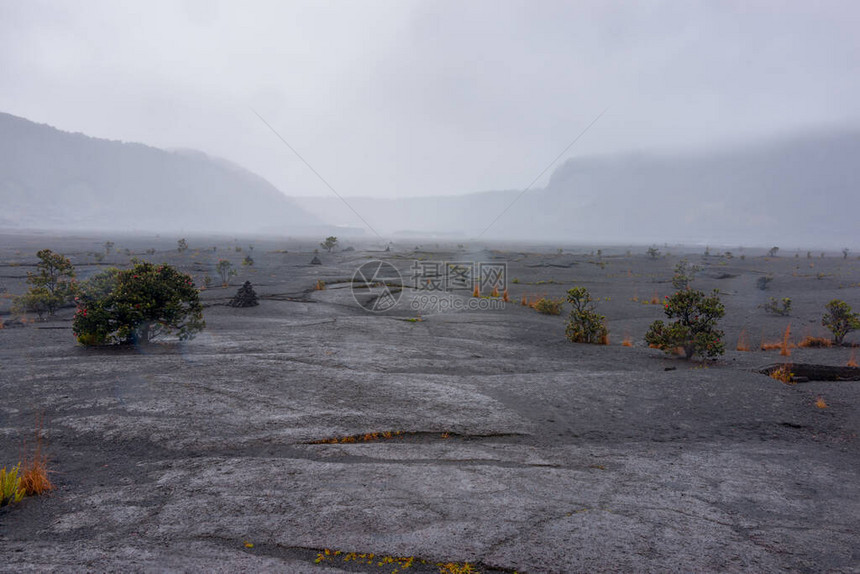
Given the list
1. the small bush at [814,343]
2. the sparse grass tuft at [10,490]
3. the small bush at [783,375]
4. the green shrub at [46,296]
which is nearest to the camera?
the sparse grass tuft at [10,490]

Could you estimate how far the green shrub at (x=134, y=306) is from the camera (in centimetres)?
1114

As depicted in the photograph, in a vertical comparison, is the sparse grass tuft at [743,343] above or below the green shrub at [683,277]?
below

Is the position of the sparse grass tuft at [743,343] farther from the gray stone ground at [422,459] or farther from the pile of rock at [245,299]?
the pile of rock at [245,299]

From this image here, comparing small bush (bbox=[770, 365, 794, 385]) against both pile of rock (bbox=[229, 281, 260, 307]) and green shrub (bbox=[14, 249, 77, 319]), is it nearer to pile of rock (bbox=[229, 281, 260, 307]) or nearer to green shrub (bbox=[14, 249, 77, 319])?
pile of rock (bbox=[229, 281, 260, 307])

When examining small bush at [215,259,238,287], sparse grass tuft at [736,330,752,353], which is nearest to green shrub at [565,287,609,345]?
sparse grass tuft at [736,330,752,353]

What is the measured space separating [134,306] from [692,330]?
15990 mm

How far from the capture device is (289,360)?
10.5 m

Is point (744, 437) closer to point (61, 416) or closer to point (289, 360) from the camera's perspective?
point (289, 360)

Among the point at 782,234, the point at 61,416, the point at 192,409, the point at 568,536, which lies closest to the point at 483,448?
the point at 568,536

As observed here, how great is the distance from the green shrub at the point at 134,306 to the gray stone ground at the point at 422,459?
2.16 feet

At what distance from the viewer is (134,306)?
11.5m

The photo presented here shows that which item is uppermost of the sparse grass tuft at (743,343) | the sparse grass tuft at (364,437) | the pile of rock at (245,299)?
the pile of rock at (245,299)

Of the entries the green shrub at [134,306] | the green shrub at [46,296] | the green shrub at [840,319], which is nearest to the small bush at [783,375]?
the green shrub at [840,319]

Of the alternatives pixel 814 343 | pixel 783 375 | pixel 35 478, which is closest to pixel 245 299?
pixel 35 478
